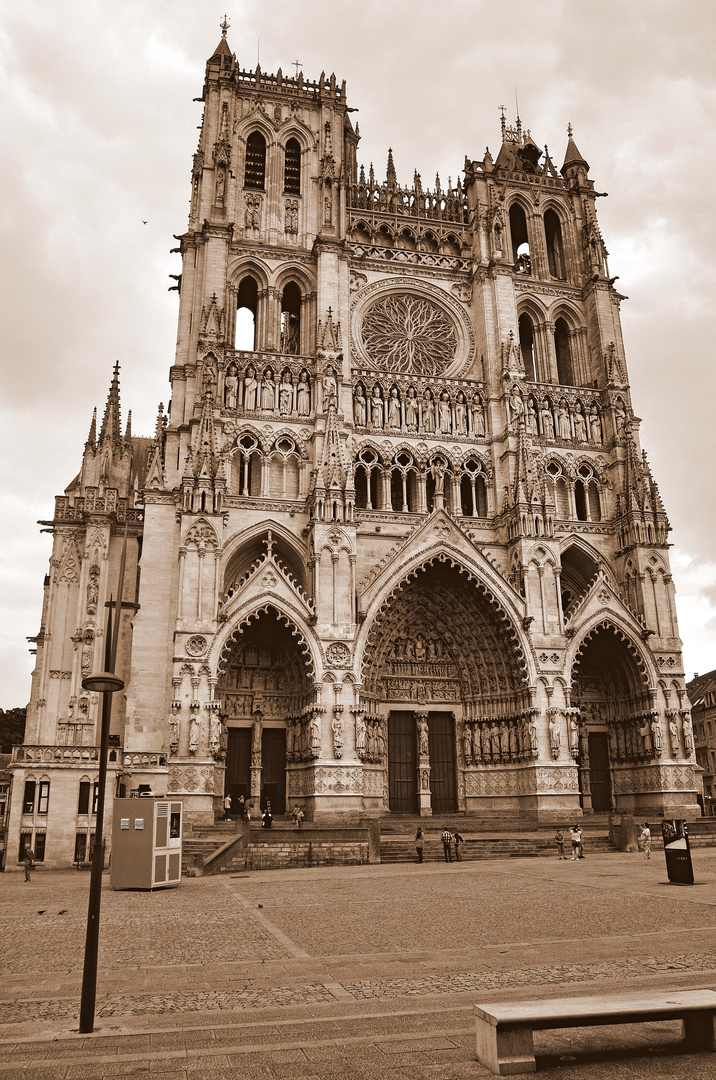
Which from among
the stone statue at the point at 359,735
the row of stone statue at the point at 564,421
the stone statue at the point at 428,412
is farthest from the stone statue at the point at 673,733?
the stone statue at the point at 428,412

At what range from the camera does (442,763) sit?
34.6m

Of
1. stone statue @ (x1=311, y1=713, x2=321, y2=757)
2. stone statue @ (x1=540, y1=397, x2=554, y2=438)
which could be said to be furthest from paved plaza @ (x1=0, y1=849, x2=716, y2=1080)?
stone statue @ (x1=540, y1=397, x2=554, y2=438)

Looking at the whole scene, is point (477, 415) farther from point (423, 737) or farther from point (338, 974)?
point (338, 974)

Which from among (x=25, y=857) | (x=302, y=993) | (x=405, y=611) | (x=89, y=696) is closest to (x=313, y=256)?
(x=405, y=611)

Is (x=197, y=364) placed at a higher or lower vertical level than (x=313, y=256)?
lower

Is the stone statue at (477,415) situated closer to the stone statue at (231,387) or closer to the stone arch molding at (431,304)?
the stone arch molding at (431,304)

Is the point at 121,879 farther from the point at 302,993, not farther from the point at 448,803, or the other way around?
the point at 448,803

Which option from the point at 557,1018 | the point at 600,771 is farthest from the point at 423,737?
the point at 557,1018

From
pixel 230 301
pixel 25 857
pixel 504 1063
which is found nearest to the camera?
pixel 504 1063

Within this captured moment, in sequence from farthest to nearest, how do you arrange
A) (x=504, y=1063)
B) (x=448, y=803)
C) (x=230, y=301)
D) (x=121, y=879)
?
(x=230, y=301), (x=448, y=803), (x=121, y=879), (x=504, y=1063)

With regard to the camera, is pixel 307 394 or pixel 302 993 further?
pixel 307 394

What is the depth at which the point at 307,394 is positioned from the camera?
3622cm

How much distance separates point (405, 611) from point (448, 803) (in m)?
7.94

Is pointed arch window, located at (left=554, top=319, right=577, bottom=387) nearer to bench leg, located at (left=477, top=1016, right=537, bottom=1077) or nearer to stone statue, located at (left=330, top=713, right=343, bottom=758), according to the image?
stone statue, located at (left=330, top=713, right=343, bottom=758)
